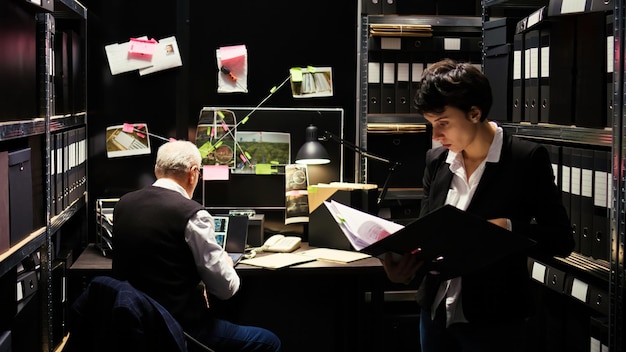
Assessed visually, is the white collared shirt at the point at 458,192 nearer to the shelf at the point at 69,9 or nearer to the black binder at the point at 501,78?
the black binder at the point at 501,78

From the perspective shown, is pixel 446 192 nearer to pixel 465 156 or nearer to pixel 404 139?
pixel 465 156

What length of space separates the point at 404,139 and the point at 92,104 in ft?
5.24

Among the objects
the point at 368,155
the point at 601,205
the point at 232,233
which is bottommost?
the point at 232,233

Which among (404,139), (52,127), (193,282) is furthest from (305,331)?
(52,127)

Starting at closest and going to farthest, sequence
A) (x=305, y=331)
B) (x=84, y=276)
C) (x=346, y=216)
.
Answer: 1. (x=346, y=216)
2. (x=84, y=276)
3. (x=305, y=331)

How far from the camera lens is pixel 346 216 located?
83.1 inches

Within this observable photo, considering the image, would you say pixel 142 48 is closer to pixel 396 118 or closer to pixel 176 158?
pixel 176 158

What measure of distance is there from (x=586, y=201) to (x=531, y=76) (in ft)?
1.94

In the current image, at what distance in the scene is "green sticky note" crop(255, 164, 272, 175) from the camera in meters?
3.89

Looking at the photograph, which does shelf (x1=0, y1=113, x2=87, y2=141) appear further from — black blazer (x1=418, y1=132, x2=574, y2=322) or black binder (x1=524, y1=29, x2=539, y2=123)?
black binder (x1=524, y1=29, x2=539, y2=123)

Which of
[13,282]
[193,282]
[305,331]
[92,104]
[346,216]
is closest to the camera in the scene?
[346,216]

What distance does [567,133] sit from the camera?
2580 mm

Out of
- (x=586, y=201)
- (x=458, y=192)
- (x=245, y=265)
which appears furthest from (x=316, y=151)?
(x=458, y=192)

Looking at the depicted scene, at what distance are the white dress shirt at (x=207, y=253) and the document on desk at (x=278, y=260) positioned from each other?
0.44 metres
